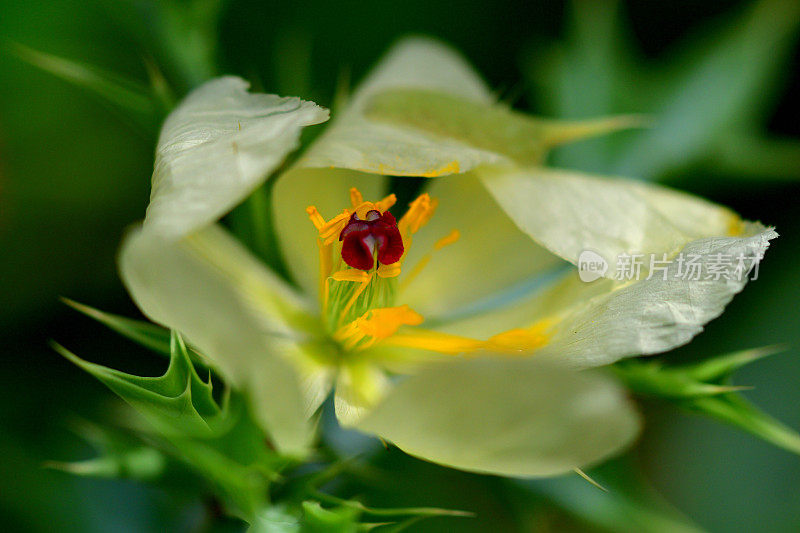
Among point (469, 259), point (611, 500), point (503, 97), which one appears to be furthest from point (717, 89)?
point (611, 500)

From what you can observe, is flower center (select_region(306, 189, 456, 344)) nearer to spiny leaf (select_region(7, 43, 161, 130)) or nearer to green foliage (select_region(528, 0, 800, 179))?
spiny leaf (select_region(7, 43, 161, 130))

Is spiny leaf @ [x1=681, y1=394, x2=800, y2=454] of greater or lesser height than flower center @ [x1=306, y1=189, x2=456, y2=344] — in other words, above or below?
below

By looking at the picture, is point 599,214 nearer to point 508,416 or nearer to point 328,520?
point 508,416

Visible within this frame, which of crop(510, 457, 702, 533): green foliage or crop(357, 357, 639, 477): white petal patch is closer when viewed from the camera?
crop(357, 357, 639, 477): white petal patch

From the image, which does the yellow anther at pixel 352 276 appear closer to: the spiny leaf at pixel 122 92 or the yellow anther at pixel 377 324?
the yellow anther at pixel 377 324

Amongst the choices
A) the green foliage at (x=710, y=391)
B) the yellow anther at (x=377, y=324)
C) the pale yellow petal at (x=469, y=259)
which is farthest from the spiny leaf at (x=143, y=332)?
the green foliage at (x=710, y=391)

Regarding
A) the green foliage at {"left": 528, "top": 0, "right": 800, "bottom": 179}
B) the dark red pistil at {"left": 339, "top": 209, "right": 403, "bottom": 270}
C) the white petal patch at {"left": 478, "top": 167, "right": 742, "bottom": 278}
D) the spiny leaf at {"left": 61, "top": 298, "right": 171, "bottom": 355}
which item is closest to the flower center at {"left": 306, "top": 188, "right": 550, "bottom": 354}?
the dark red pistil at {"left": 339, "top": 209, "right": 403, "bottom": 270}

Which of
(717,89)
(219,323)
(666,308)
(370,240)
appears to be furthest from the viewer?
(717,89)
